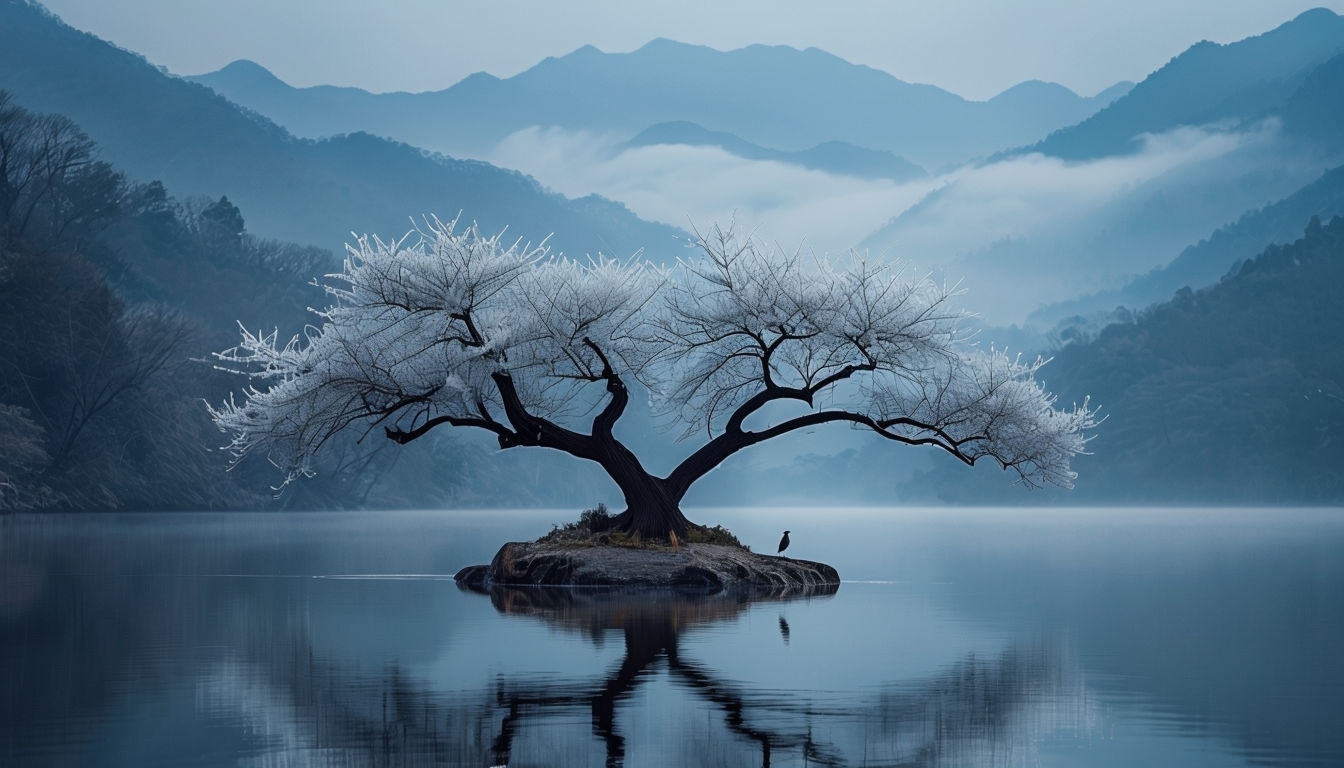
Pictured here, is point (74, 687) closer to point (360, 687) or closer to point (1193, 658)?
point (360, 687)

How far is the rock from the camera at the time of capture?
30.1m

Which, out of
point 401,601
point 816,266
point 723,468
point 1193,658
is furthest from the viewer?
point 723,468

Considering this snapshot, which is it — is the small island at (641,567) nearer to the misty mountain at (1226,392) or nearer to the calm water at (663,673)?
the calm water at (663,673)

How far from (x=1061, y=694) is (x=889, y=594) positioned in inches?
562

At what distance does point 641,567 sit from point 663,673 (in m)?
14.9

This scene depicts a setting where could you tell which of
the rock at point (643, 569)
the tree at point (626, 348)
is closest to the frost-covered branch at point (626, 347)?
the tree at point (626, 348)

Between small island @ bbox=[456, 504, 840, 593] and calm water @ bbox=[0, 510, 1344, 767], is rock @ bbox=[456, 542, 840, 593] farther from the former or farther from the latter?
calm water @ bbox=[0, 510, 1344, 767]

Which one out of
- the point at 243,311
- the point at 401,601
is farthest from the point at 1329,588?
the point at 243,311

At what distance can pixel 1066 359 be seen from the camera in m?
170

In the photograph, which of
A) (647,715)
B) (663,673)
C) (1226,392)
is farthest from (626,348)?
(1226,392)

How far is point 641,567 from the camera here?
30250 mm

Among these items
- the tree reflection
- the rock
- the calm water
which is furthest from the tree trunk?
the calm water

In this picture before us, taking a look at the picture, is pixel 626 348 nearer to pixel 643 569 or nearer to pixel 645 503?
pixel 645 503

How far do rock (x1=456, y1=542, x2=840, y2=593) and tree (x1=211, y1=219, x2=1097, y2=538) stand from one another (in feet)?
5.24
